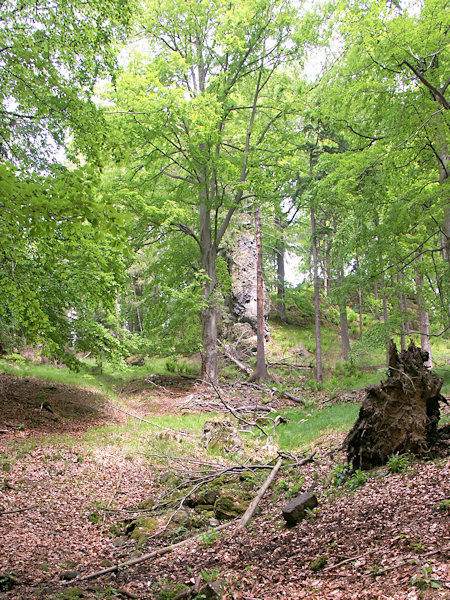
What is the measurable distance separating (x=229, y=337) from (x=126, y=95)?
14867 millimetres

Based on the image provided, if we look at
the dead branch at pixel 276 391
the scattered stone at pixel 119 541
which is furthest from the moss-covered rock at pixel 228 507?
the dead branch at pixel 276 391

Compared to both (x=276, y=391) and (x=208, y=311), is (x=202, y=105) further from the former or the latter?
(x=276, y=391)

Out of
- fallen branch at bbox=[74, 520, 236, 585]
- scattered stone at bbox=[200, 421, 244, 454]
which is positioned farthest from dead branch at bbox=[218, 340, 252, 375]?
fallen branch at bbox=[74, 520, 236, 585]

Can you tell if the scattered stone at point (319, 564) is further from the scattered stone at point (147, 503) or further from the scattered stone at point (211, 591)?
the scattered stone at point (147, 503)

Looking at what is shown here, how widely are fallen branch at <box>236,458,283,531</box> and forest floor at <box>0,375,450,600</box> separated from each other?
0.12 meters

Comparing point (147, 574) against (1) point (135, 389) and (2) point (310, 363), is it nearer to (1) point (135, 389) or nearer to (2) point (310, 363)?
(1) point (135, 389)

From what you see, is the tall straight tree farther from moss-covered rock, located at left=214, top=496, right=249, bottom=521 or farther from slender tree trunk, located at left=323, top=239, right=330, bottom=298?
moss-covered rock, located at left=214, top=496, right=249, bottom=521

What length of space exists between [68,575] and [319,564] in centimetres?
267

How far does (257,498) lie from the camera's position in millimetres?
5879

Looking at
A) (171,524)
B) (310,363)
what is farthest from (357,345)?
(171,524)

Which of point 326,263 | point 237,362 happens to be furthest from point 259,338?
point 326,263

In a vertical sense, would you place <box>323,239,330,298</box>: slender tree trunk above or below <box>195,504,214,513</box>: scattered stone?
above

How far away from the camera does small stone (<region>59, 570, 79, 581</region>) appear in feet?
14.4

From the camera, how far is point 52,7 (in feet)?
22.3
